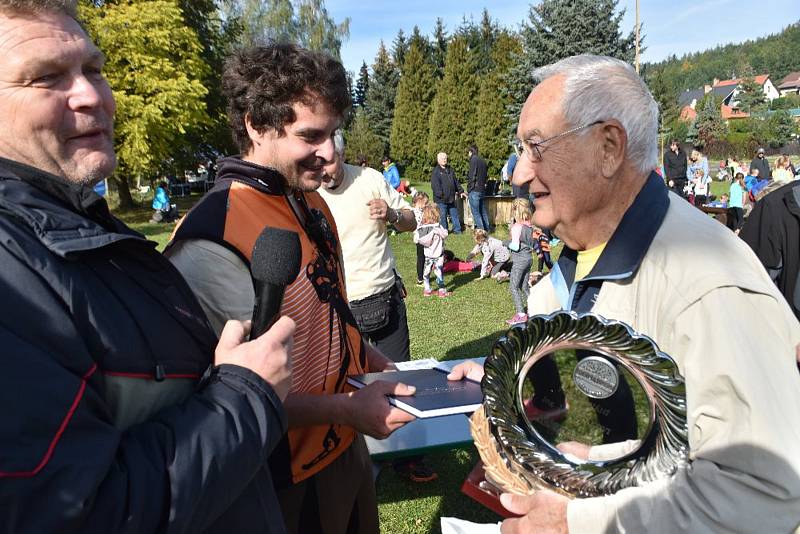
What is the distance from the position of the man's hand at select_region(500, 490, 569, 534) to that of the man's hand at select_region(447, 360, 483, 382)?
0.82 m

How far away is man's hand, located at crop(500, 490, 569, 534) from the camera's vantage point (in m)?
1.40

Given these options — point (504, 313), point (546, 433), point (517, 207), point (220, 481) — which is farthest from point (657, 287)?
point (517, 207)

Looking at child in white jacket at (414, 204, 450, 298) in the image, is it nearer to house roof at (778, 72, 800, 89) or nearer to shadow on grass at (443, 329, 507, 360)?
shadow on grass at (443, 329, 507, 360)

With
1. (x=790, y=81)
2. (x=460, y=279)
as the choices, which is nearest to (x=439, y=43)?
(x=460, y=279)

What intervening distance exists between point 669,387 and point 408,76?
41780 millimetres

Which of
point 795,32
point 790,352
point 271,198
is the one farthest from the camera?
point 795,32

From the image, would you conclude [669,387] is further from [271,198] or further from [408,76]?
[408,76]

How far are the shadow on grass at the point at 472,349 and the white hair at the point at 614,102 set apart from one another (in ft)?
18.2

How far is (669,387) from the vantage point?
1.26 meters

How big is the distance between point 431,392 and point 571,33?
3165 cm

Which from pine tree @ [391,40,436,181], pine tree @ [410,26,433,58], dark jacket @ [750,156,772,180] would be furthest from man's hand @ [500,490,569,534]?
pine tree @ [410,26,433,58]

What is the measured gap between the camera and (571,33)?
1170 inches

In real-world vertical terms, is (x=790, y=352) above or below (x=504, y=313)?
above

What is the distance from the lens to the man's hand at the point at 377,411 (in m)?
1.93
